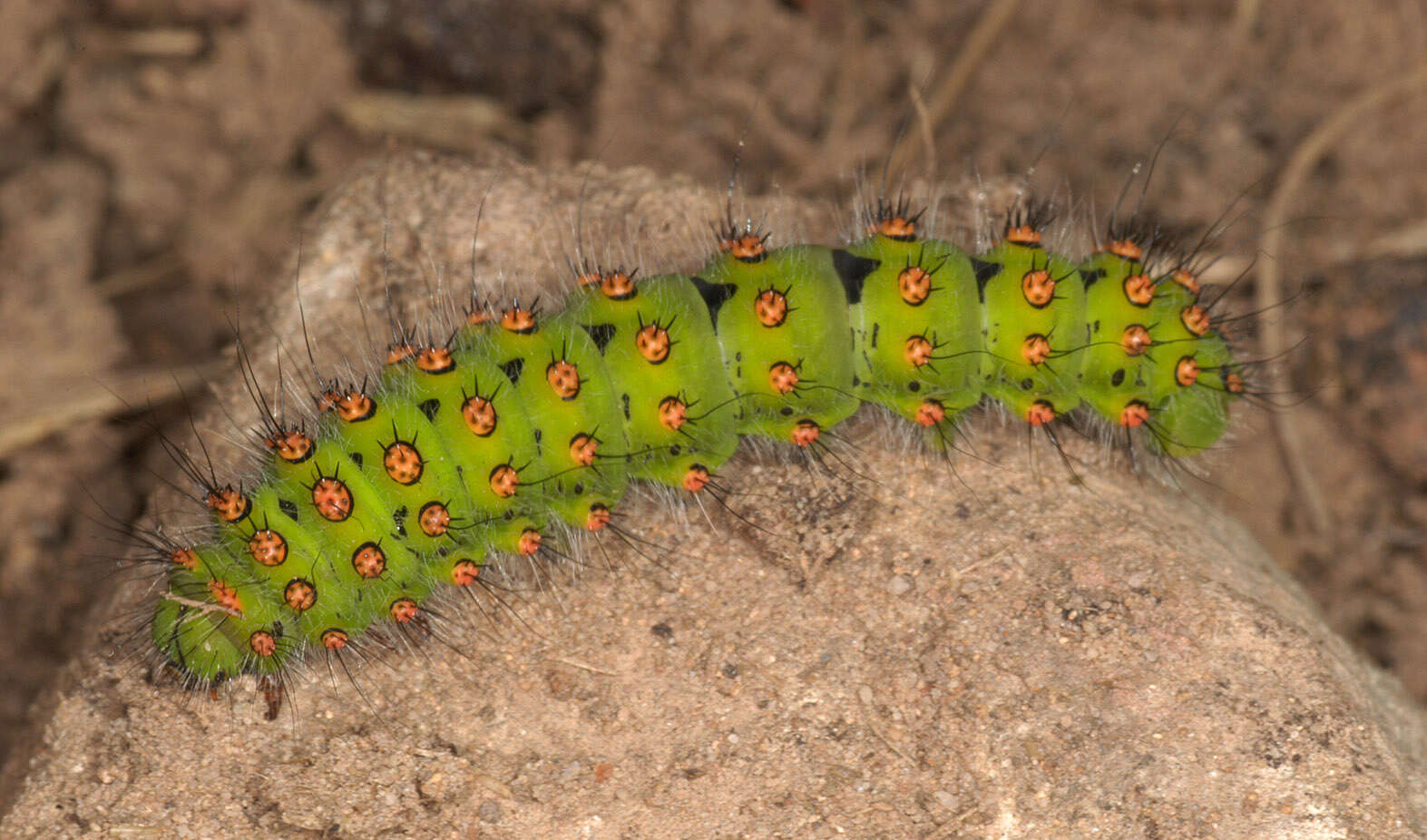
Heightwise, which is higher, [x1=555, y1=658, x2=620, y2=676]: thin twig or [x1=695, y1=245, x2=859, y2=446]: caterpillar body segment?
[x1=695, y1=245, x2=859, y2=446]: caterpillar body segment

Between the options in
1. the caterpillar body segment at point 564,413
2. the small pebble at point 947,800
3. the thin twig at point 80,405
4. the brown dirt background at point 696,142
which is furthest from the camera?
the brown dirt background at point 696,142

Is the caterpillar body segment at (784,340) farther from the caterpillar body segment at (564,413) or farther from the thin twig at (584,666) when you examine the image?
the thin twig at (584,666)

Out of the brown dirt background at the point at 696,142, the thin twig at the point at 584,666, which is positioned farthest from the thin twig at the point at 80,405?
the thin twig at the point at 584,666

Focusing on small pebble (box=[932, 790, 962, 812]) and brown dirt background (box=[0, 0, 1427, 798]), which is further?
brown dirt background (box=[0, 0, 1427, 798])

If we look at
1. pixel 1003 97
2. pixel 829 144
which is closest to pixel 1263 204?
pixel 1003 97

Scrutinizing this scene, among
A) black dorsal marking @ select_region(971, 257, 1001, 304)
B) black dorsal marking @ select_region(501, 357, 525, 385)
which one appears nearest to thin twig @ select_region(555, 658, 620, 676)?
black dorsal marking @ select_region(501, 357, 525, 385)

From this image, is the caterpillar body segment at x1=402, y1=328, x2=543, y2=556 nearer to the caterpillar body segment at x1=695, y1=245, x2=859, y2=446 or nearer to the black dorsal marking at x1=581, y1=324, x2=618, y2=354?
the black dorsal marking at x1=581, y1=324, x2=618, y2=354
